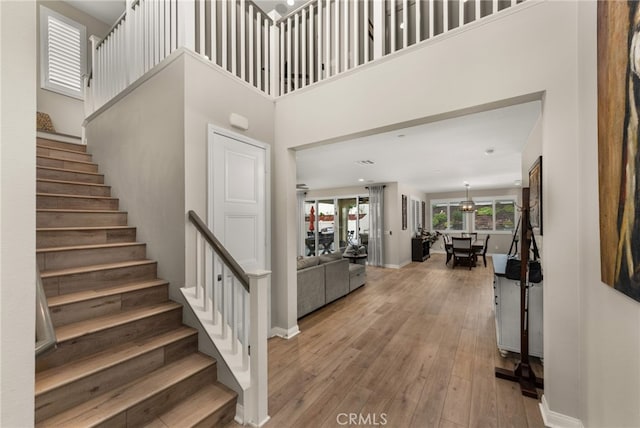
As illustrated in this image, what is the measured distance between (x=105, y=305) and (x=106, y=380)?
60 centimetres

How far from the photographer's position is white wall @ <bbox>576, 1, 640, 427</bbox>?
1081 millimetres

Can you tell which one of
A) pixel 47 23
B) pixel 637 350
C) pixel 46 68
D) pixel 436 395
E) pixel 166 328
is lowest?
pixel 436 395

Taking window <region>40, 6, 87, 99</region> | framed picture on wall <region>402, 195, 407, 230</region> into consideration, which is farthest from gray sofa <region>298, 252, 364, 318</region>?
window <region>40, 6, 87, 99</region>

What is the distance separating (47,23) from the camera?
165 inches

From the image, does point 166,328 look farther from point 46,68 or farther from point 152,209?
point 46,68

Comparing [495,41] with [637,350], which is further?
[495,41]

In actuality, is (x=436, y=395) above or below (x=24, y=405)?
below

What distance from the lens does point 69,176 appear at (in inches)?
119

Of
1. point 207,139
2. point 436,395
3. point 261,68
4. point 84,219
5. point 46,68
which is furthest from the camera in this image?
point 46,68

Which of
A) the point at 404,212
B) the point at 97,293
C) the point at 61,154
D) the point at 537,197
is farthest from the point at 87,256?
the point at 404,212

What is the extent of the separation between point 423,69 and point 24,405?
306 cm

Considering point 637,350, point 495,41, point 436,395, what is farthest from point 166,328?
point 495,41

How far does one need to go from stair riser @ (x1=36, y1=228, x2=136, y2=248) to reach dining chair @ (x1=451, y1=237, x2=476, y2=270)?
24.9 feet

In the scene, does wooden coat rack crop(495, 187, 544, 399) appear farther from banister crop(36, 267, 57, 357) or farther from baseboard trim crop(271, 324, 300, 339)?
banister crop(36, 267, 57, 357)
